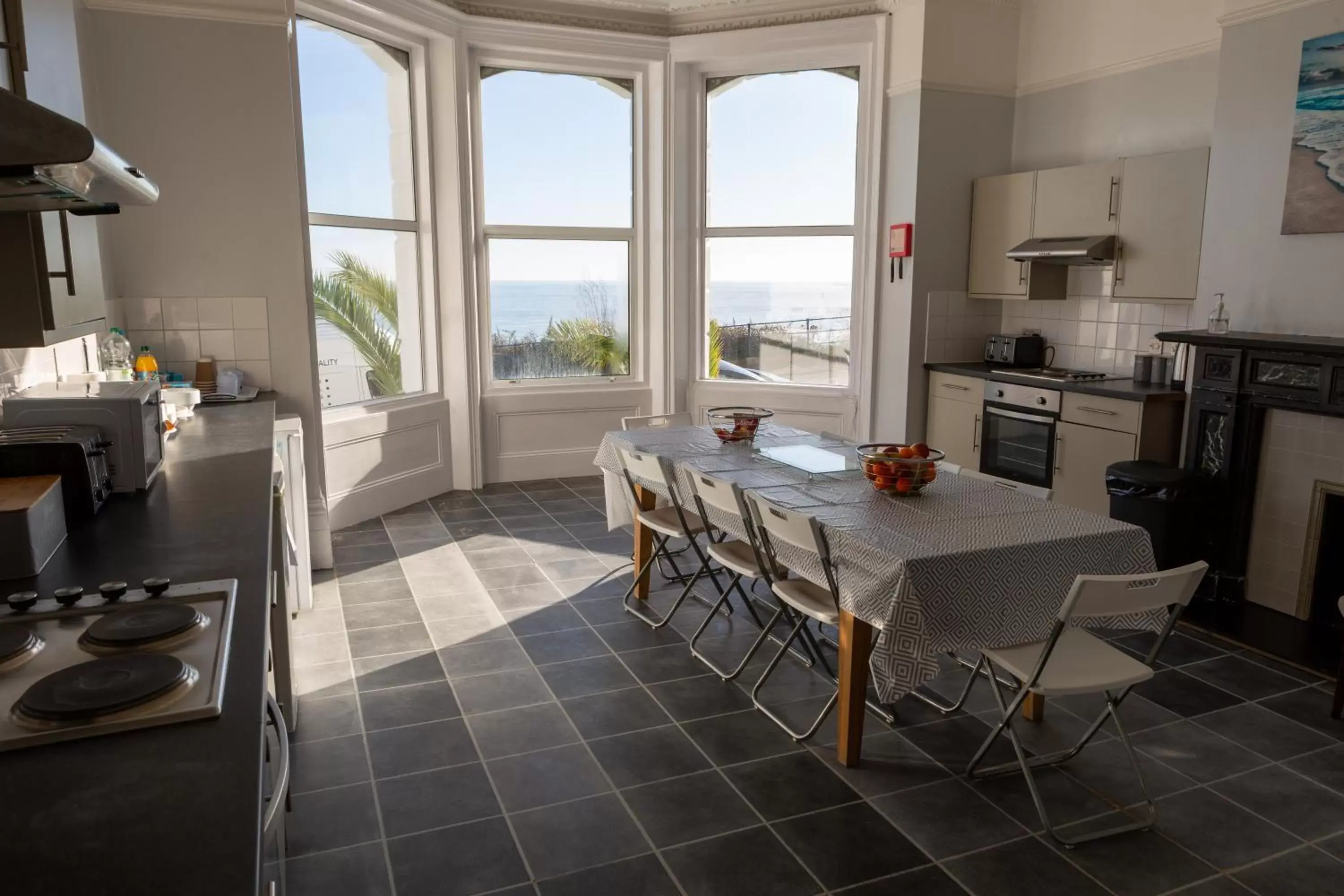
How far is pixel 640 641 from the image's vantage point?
4062 millimetres

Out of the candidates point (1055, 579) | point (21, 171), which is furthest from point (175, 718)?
point (1055, 579)

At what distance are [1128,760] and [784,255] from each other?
4652 mm

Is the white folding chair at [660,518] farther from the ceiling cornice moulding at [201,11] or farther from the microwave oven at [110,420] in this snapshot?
the ceiling cornice moulding at [201,11]

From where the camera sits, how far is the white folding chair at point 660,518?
4.02 meters

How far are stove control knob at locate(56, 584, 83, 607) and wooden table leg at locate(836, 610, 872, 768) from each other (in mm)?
2061

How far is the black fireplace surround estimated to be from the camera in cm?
407

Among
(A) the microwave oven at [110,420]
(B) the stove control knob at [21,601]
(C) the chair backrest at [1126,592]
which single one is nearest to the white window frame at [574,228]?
(A) the microwave oven at [110,420]

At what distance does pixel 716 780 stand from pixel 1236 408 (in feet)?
10.3

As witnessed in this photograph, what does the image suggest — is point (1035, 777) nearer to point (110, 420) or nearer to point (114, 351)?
point (110, 420)

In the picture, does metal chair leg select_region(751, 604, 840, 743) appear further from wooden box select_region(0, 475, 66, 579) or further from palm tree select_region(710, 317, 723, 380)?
palm tree select_region(710, 317, 723, 380)

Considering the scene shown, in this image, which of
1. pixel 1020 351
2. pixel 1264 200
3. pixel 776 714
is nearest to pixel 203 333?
pixel 776 714

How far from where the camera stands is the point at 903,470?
337cm

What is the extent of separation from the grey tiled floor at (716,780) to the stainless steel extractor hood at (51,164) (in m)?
1.77

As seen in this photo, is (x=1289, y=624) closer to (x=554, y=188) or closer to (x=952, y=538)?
(x=952, y=538)
